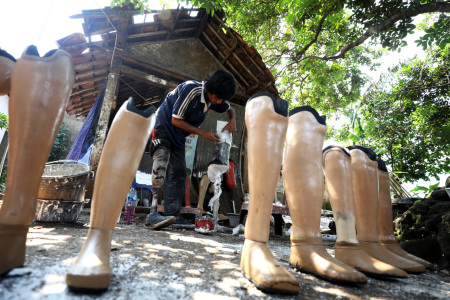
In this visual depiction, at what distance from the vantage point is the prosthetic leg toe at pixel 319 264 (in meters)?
1.01

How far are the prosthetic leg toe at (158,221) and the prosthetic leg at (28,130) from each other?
1.76m

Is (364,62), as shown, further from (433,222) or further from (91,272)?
(91,272)

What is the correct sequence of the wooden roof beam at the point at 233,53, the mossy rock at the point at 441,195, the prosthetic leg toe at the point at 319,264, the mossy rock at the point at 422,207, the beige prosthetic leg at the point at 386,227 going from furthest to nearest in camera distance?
1. the wooden roof beam at the point at 233,53
2. the mossy rock at the point at 441,195
3. the mossy rock at the point at 422,207
4. the beige prosthetic leg at the point at 386,227
5. the prosthetic leg toe at the point at 319,264

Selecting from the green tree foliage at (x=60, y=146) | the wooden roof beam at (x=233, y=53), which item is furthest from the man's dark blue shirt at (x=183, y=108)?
the green tree foliage at (x=60, y=146)

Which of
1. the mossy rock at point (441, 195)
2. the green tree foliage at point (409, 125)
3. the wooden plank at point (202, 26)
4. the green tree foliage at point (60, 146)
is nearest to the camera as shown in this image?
the mossy rock at point (441, 195)

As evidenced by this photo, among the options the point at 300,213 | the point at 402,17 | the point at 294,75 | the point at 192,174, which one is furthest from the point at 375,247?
the point at 294,75

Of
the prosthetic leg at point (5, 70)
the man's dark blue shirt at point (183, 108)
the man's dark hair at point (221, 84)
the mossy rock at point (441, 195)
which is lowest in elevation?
the mossy rock at point (441, 195)

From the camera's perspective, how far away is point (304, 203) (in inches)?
49.8

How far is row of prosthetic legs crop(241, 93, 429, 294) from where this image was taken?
3.39ft

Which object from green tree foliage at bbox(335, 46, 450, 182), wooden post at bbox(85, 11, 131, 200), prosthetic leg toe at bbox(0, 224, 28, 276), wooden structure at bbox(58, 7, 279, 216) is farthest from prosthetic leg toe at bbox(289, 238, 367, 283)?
green tree foliage at bbox(335, 46, 450, 182)

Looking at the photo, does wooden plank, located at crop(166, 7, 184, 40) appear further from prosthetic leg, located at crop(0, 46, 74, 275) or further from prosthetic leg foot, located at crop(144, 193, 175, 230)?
prosthetic leg, located at crop(0, 46, 74, 275)

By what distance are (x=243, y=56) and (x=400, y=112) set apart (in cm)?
749

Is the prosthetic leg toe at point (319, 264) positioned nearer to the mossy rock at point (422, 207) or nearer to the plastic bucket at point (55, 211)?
the mossy rock at point (422, 207)

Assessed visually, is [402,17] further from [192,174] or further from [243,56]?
[192,174]
